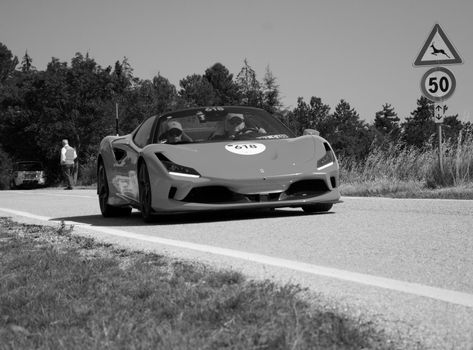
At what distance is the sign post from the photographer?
12.5 meters

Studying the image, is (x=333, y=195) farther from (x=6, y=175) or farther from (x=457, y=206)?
(x=6, y=175)

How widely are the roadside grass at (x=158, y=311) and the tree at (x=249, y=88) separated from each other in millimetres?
65951

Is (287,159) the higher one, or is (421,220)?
(287,159)

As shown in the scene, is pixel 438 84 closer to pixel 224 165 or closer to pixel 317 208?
pixel 317 208

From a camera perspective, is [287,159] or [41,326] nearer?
[41,326]

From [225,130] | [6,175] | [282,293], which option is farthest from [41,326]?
[6,175]

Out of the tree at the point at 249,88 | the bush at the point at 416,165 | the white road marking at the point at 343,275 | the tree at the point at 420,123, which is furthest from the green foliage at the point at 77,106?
the tree at the point at 420,123

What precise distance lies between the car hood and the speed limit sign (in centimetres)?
438

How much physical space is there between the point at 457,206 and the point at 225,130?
2732 millimetres

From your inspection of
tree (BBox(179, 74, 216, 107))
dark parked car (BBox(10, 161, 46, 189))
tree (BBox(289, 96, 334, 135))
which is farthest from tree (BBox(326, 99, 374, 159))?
dark parked car (BBox(10, 161, 46, 189))

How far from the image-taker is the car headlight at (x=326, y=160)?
8.61 metres

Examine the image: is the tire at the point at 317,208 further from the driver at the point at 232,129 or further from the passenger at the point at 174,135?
the passenger at the point at 174,135

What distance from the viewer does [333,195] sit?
8711 mm

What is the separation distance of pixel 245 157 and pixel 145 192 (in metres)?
1.17
